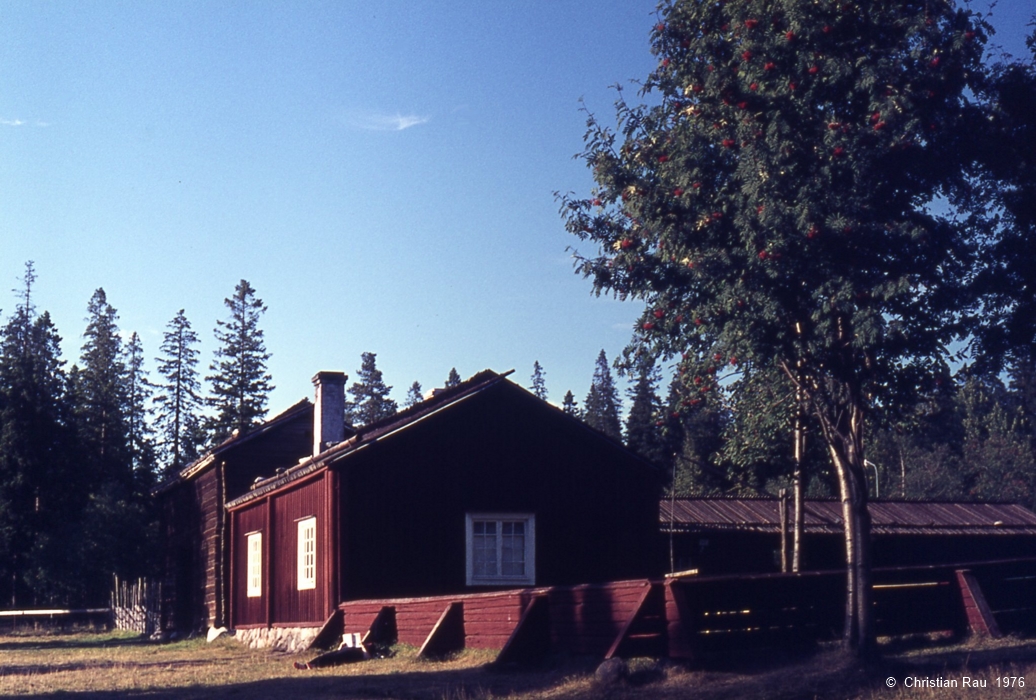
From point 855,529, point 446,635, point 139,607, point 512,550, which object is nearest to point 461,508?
point 512,550

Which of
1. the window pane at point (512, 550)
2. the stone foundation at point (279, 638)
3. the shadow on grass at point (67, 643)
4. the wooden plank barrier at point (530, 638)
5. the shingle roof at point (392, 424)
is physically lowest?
the shadow on grass at point (67, 643)

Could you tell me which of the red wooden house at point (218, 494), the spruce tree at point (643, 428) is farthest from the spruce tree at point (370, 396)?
the red wooden house at point (218, 494)

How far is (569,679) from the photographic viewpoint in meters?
12.6

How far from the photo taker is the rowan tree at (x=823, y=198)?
1290 centimetres

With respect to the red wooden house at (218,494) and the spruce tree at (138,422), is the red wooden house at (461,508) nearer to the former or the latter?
the red wooden house at (218,494)

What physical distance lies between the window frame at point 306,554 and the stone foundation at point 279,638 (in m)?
0.93

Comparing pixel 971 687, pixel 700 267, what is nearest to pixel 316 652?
pixel 700 267

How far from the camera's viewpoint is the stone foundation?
69.4ft

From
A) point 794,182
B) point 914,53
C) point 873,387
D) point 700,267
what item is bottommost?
point 873,387

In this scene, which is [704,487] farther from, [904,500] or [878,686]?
[878,686]

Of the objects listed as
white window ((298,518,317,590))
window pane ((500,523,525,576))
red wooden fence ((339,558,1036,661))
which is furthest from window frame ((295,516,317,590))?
red wooden fence ((339,558,1036,661))

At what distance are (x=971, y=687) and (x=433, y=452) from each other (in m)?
12.5

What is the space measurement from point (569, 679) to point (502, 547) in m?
9.55

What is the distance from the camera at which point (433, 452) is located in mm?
21828
